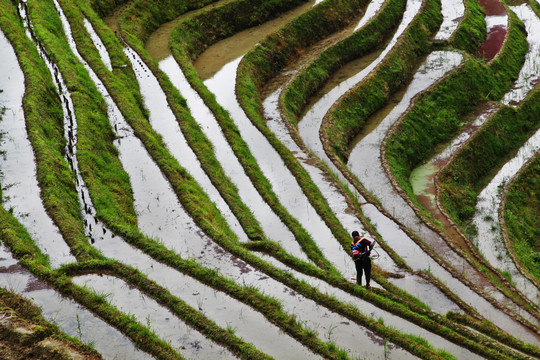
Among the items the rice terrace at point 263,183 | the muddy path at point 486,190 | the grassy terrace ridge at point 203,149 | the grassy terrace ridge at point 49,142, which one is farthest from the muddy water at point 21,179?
the muddy path at point 486,190

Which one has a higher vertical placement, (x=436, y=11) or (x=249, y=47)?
(x=436, y=11)

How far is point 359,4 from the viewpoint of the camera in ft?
118

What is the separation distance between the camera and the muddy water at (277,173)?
1511cm

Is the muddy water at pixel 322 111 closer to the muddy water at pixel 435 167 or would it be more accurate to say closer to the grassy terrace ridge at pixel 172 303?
the muddy water at pixel 435 167

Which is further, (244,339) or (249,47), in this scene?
(249,47)

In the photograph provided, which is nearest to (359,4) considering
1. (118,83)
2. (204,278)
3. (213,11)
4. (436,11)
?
(436,11)

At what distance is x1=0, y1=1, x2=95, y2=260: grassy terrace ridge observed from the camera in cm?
1278

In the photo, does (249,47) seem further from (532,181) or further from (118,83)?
(532,181)

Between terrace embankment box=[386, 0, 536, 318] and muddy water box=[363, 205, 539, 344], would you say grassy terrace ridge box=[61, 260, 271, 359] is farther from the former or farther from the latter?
terrace embankment box=[386, 0, 536, 318]

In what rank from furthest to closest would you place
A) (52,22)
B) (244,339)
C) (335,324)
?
(52,22)
(335,324)
(244,339)

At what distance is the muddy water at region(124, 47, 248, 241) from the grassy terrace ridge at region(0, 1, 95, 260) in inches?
136

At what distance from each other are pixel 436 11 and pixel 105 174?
89.0 ft

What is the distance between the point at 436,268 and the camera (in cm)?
1488

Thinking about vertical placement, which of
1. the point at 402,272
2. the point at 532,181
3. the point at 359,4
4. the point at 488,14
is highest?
the point at 488,14
